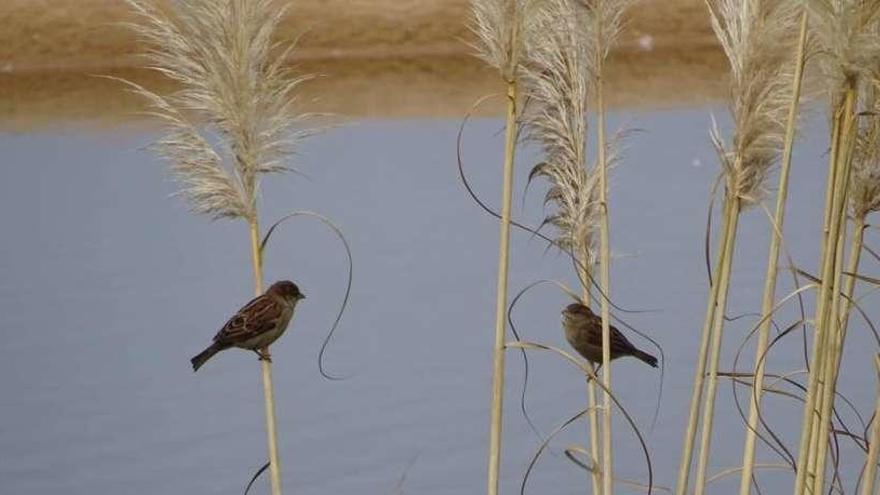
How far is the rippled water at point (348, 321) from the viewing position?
7.20 meters

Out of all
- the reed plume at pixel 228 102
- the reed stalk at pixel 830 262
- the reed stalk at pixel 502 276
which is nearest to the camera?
the reed stalk at pixel 830 262

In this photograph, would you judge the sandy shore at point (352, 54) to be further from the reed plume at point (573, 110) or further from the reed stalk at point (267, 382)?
the reed stalk at point (267, 382)

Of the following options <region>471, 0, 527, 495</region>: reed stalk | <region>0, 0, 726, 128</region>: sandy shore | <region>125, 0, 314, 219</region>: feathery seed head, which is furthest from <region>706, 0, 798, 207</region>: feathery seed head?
<region>0, 0, 726, 128</region>: sandy shore

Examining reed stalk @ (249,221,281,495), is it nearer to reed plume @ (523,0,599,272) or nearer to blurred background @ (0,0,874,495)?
reed plume @ (523,0,599,272)

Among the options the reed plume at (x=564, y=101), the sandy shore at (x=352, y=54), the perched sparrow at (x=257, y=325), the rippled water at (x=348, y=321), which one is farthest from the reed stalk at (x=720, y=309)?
the sandy shore at (x=352, y=54)

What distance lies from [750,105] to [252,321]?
175 cm

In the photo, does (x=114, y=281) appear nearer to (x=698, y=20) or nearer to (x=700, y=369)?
(x=700, y=369)

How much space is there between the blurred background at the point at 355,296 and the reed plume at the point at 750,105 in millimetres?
280

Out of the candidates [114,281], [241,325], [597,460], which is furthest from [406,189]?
[597,460]

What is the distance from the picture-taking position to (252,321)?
15.1ft

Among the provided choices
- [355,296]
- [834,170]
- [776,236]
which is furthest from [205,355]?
[355,296]

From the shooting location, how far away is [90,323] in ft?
30.8

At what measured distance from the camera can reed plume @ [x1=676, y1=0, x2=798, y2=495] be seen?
322 cm

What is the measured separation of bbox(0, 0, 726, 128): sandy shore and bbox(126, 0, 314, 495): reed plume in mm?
11294
